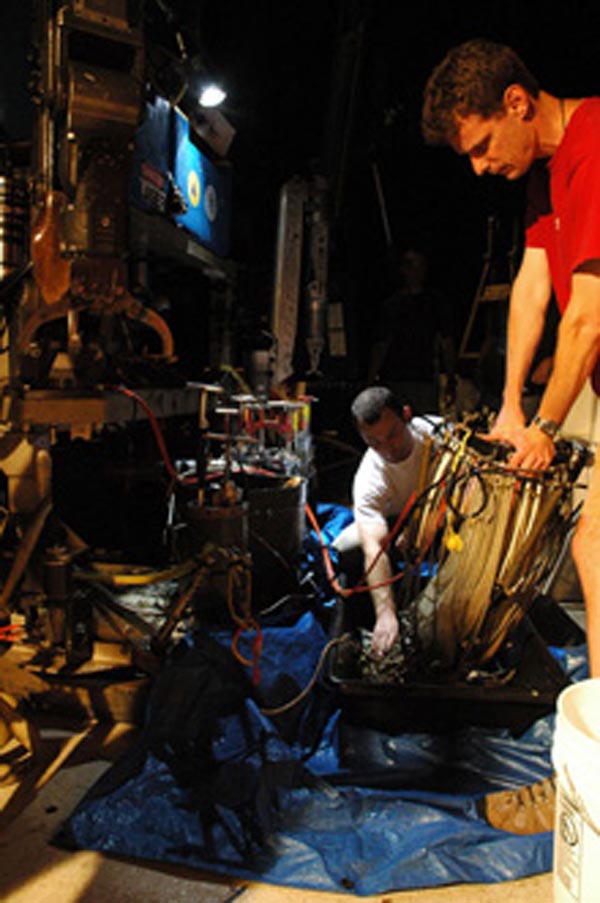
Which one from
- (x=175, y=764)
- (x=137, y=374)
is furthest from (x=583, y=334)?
(x=137, y=374)

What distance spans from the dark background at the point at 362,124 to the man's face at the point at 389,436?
4.85 meters

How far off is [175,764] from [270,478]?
84.2 inches

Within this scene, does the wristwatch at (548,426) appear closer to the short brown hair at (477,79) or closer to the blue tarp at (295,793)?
the short brown hair at (477,79)

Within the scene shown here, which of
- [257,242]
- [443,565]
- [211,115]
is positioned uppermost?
[211,115]

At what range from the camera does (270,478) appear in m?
4.12

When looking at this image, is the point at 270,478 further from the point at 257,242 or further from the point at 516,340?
the point at 257,242

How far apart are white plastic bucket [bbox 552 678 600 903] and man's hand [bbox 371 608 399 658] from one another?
76.7 inches

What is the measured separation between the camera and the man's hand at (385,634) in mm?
3086

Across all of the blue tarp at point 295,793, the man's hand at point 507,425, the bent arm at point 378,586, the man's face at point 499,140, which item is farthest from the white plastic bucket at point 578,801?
the bent arm at point 378,586

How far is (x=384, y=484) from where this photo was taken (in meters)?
3.84

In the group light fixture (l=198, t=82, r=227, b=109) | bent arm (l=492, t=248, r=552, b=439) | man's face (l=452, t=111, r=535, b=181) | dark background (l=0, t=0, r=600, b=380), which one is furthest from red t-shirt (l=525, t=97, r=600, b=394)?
dark background (l=0, t=0, r=600, b=380)

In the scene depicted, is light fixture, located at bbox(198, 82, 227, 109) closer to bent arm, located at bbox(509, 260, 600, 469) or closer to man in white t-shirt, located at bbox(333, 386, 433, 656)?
man in white t-shirt, located at bbox(333, 386, 433, 656)

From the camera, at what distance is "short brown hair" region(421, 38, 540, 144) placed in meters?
2.04

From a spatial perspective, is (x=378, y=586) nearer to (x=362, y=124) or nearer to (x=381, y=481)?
(x=381, y=481)
